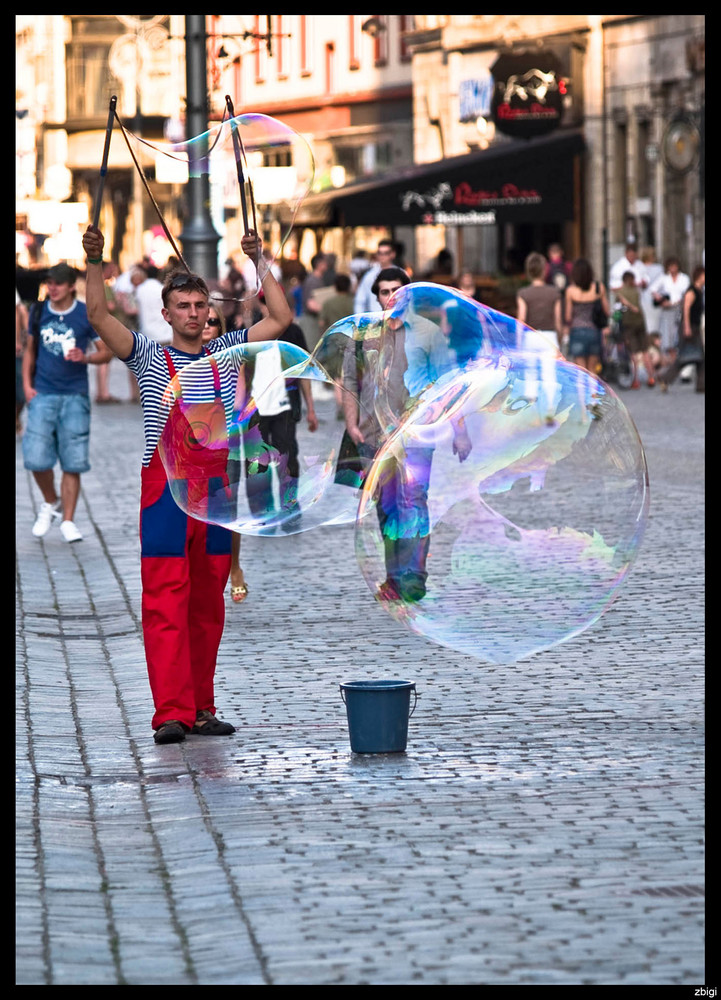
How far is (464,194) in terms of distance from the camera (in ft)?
103

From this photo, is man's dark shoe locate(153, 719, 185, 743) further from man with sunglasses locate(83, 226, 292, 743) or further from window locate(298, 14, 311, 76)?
window locate(298, 14, 311, 76)

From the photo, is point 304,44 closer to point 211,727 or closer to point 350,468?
Result: point 350,468

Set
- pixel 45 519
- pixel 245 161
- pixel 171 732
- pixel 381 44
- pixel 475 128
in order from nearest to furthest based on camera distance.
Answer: pixel 171 732 < pixel 245 161 < pixel 45 519 < pixel 475 128 < pixel 381 44

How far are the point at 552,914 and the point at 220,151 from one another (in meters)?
4.39

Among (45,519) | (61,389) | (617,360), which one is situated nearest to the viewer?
(61,389)

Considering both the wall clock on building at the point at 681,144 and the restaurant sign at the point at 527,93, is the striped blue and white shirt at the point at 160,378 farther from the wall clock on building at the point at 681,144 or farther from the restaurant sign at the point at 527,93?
the restaurant sign at the point at 527,93

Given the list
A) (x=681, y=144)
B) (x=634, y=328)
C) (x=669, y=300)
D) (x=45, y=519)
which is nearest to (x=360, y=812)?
(x=45, y=519)

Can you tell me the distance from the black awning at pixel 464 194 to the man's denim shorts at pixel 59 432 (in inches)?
702

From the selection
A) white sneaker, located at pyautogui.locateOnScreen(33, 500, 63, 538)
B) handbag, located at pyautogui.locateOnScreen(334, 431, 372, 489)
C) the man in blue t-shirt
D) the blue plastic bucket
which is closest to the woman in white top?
white sneaker, located at pyautogui.locateOnScreen(33, 500, 63, 538)

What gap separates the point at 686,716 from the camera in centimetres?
776

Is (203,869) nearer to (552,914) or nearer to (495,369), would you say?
(552,914)

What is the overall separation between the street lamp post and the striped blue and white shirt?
47.1 ft

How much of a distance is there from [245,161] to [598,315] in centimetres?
1688

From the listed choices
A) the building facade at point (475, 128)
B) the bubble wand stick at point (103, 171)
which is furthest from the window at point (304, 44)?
the bubble wand stick at point (103, 171)
